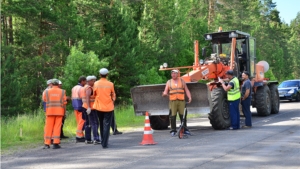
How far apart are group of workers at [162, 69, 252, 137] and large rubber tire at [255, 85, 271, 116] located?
331 centimetres

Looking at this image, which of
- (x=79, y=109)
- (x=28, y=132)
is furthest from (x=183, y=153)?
(x=28, y=132)

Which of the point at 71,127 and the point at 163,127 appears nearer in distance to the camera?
the point at 163,127

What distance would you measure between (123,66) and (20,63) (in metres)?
7.05

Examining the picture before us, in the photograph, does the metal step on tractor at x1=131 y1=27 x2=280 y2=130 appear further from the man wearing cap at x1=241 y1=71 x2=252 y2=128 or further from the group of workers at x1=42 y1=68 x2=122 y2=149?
the group of workers at x1=42 y1=68 x2=122 y2=149

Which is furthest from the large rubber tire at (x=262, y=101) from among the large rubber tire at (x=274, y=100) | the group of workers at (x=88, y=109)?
the group of workers at (x=88, y=109)

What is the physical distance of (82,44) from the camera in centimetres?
2667

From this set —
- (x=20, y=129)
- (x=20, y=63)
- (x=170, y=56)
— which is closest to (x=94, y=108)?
(x=20, y=129)

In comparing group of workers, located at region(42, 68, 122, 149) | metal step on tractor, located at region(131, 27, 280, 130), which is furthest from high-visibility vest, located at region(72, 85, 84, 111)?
metal step on tractor, located at region(131, 27, 280, 130)

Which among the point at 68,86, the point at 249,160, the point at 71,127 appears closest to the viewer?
the point at 249,160

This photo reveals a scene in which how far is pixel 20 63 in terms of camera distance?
2786 centimetres

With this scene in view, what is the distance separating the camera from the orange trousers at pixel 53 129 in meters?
10.5

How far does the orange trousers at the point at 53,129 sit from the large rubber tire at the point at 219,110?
465 cm

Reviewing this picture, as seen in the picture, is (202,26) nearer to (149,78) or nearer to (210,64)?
(149,78)

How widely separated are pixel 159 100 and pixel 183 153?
4803 millimetres
